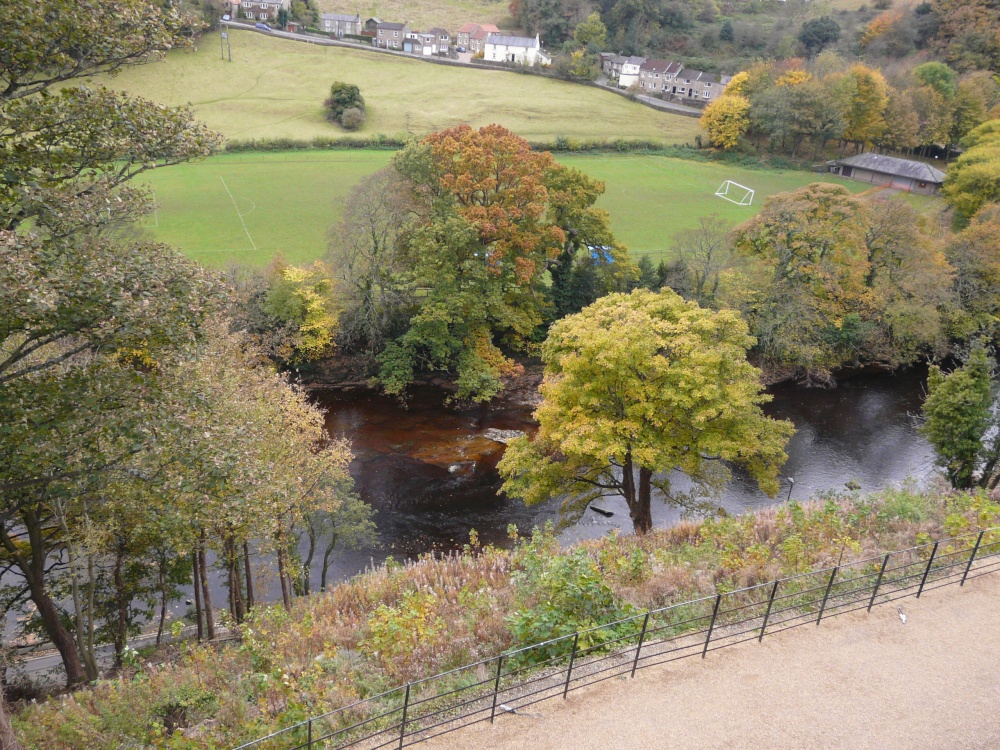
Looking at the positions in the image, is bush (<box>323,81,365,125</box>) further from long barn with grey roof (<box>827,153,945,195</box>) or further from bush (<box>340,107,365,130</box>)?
long barn with grey roof (<box>827,153,945,195</box>)

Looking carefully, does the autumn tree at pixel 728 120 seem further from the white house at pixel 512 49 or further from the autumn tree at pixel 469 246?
the autumn tree at pixel 469 246

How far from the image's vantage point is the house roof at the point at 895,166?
64.8 m

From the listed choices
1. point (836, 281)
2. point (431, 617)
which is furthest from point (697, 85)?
point (431, 617)

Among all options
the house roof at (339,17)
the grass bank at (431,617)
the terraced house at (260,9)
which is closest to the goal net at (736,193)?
the grass bank at (431,617)

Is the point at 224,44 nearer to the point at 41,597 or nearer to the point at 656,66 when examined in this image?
the point at 656,66

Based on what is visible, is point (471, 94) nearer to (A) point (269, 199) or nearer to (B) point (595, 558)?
(A) point (269, 199)

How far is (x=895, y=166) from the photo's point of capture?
67.0m

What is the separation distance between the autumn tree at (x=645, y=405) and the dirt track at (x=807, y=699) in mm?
8248

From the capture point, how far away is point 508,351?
37.2m

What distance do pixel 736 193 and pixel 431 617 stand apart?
6023cm

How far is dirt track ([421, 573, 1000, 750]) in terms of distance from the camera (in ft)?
29.4

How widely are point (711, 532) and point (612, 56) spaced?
3615 inches

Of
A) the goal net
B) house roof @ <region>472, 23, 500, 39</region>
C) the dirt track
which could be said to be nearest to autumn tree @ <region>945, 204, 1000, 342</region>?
the goal net

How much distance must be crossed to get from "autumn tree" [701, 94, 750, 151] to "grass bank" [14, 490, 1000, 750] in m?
64.0
